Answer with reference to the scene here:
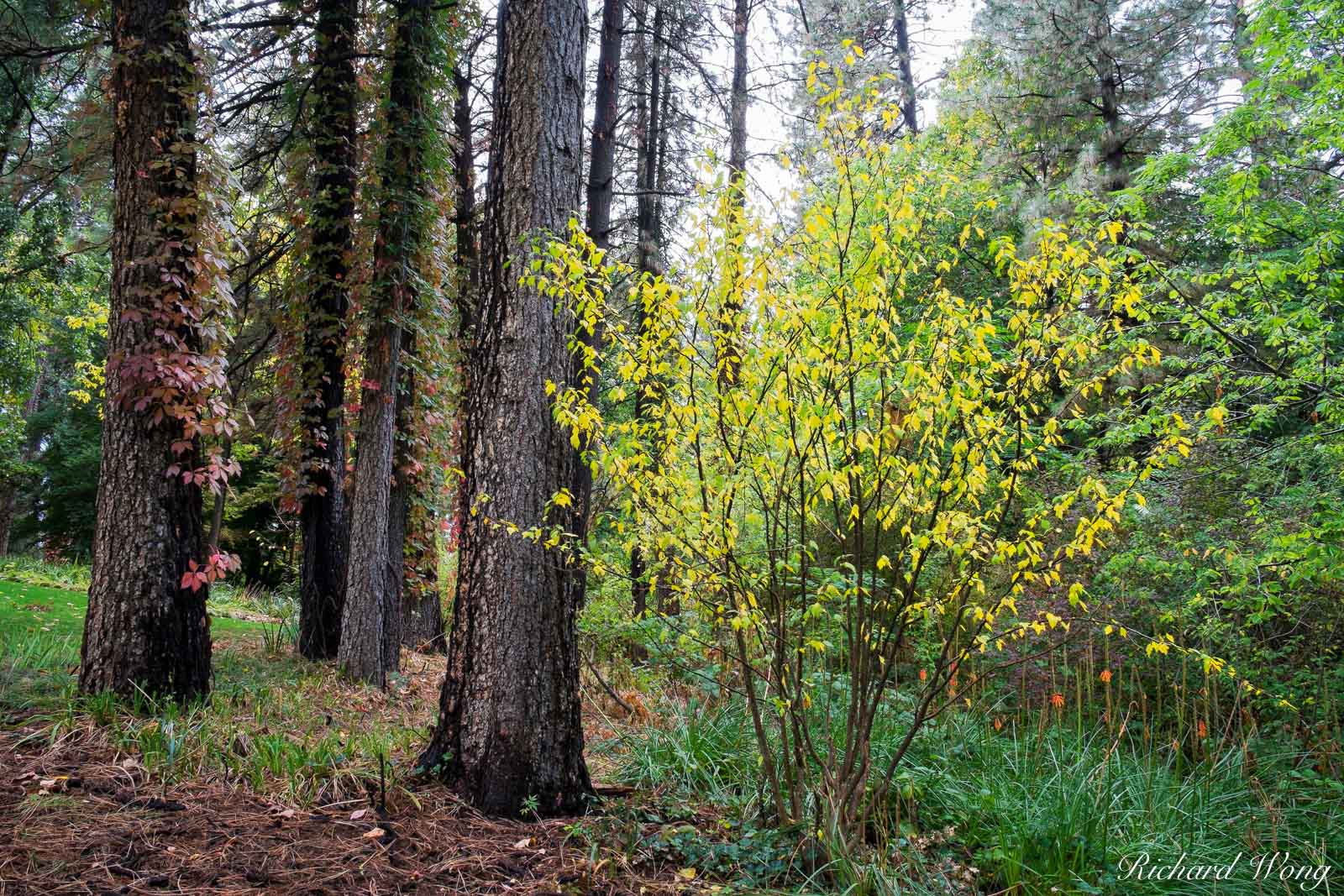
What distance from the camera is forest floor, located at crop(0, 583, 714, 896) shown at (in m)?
2.47

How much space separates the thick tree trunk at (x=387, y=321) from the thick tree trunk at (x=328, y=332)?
15.3 inches

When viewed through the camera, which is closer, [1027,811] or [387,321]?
[1027,811]

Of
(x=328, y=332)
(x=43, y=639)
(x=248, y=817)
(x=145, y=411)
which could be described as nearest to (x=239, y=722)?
(x=248, y=817)

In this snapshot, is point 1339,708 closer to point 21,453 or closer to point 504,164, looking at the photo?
point 504,164

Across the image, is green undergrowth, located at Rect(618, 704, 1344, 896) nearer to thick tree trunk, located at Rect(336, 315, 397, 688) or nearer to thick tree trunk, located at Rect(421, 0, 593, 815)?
thick tree trunk, located at Rect(421, 0, 593, 815)

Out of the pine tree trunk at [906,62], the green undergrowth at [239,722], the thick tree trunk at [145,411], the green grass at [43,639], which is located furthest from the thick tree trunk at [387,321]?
the pine tree trunk at [906,62]

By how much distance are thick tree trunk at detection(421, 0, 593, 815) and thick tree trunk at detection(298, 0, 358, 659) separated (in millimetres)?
3351

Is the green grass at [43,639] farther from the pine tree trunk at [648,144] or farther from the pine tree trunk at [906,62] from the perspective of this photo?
the pine tree trunk at [906,62]

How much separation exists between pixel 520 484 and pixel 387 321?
138 inches

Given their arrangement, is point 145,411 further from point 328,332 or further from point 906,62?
point 906,62

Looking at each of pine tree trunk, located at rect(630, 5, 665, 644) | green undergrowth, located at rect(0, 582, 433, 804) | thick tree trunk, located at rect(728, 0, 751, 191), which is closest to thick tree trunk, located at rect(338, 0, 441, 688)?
green undergrowth, located at rect(0, 582, 433, 804)

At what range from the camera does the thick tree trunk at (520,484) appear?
10.4 feet

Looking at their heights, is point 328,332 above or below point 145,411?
above

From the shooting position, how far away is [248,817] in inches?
113
